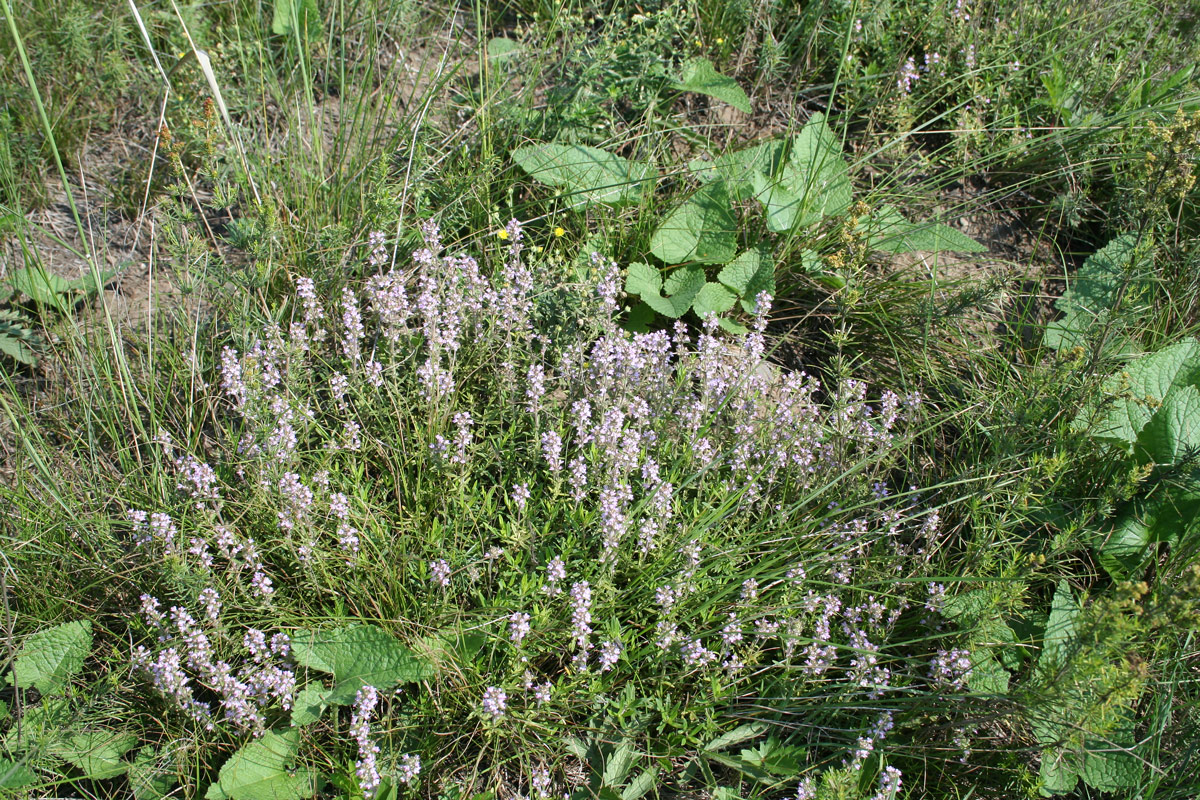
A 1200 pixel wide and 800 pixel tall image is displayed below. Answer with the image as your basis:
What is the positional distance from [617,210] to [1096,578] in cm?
262

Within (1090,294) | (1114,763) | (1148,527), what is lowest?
(1114,763)

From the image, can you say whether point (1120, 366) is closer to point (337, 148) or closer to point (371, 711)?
point (371, 711)

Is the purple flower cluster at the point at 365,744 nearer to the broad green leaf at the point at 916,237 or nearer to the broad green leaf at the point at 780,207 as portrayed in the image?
the broad green leaf at the point at 780,207

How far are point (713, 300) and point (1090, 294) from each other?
6.01ft

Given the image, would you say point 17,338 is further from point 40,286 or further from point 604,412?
point 604,412

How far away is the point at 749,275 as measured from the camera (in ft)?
12.9

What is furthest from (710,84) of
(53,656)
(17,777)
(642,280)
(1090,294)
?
(17,777)

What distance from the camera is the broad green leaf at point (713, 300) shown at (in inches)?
151

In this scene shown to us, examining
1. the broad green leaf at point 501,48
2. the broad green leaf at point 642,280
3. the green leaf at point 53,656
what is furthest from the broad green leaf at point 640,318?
the green leaf at point 53,656

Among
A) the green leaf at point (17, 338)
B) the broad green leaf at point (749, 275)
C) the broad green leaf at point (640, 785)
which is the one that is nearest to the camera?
the broad green leaf at point (640, 785)

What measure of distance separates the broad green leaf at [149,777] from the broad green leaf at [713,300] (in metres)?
2.65

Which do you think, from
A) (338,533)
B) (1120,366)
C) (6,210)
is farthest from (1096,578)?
(6,210)

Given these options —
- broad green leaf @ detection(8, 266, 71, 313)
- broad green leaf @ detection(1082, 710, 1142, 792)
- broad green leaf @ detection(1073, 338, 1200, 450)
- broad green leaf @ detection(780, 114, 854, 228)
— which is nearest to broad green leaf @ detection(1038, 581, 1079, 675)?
broad green leaf @ detection(1082, 710, 1142, 792)

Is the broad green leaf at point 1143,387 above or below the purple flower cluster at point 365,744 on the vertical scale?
above
